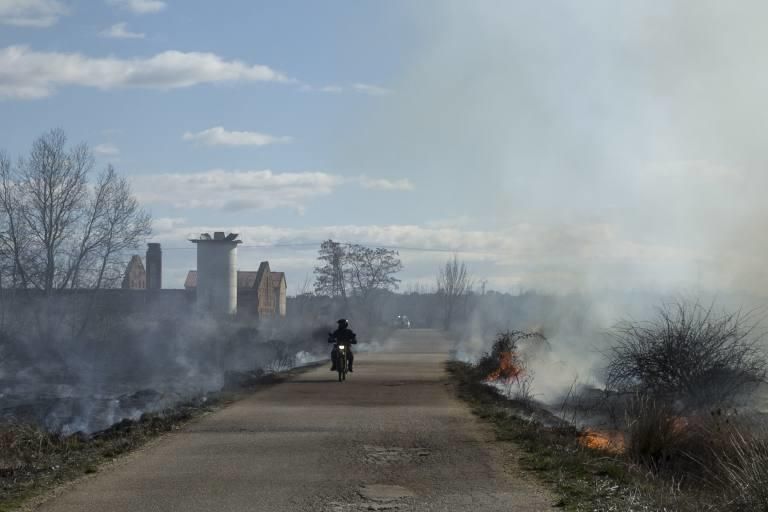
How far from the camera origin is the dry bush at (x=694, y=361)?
17781 mm

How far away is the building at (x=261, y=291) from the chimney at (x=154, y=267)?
3.54 meters

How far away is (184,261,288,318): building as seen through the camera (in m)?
82.8

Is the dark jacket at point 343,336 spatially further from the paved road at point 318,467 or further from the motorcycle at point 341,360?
the paved road at point 318,467

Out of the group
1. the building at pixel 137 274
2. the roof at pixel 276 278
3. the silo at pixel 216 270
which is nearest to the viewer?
the silo at pixel 216 270

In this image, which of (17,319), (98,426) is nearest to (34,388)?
(17,319)

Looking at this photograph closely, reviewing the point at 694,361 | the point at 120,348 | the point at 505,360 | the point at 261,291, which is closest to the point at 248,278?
the point at 261,291

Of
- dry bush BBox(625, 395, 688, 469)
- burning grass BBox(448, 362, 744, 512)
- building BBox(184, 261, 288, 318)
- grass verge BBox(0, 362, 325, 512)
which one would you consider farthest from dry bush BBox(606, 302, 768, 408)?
building BBox(184, 261, 288, 318)

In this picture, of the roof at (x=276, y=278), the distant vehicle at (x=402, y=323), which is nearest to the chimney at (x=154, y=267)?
the roof at (x=276, y=278)

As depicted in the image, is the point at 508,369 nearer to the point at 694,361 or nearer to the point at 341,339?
the point at 341,339

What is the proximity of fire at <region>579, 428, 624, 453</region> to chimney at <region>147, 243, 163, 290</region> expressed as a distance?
6533 cm

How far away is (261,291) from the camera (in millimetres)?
89000

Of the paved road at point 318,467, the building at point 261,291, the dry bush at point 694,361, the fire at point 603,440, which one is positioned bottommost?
the fire at point 603,440

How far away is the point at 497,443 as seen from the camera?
553 inches

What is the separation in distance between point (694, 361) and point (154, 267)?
65.3 metres
